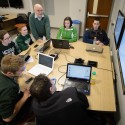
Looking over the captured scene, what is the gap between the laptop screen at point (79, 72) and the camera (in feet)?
5.57

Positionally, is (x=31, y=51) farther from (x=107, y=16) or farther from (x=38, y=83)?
(x=107, y=16)

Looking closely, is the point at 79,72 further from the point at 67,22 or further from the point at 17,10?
the point at 17,10

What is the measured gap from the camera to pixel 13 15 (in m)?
5.55

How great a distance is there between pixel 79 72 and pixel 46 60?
0.57 meters

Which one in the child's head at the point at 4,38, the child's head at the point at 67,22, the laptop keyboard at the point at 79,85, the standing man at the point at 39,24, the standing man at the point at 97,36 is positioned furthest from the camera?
the standing man at the point at 39,24

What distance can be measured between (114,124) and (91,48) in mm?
1320

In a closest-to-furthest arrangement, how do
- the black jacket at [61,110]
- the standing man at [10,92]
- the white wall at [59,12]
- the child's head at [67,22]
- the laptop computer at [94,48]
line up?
the black jacket at [61,110], the standing man at [10,92], the laptop computer at [94,48], the child's head at [67,22], the white wall at [59,12]

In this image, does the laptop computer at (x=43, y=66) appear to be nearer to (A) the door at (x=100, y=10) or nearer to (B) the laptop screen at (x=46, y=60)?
(B) the laptop screen at (x=46, y=60)

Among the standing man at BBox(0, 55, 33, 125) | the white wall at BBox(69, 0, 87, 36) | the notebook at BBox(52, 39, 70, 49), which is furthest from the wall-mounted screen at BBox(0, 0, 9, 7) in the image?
the standing man at BBox(0, 55, 33, 125)

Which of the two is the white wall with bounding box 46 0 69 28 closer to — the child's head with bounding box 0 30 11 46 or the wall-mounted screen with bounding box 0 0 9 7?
the wall-mounted screen with bounding box 0 0 9 7

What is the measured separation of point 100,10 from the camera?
432cm

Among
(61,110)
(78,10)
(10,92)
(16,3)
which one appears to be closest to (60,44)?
(10,92)

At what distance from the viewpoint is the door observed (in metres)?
4.19

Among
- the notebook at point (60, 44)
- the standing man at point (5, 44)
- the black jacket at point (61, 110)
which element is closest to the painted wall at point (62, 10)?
the notebook at point (60, 44)
